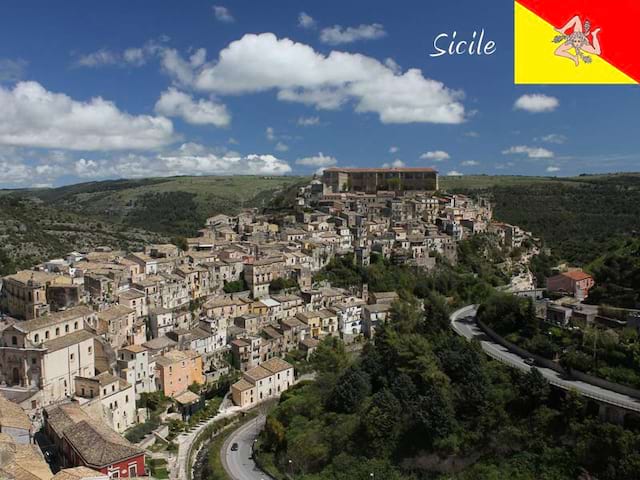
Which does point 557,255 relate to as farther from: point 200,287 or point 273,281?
point 200,287

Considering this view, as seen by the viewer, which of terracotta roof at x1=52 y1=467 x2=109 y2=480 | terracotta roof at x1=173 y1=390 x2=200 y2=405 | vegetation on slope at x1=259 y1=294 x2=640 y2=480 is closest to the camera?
terracotta roof at x1=52 y1=467 x2=109 y2=480

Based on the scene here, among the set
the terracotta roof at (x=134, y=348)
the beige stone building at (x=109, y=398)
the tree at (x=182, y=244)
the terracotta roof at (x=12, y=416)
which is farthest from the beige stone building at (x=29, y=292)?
the tree at (x=182, y=244)

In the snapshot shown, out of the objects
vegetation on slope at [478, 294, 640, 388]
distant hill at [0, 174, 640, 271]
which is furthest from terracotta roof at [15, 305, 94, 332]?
vegetation on slope at [478, 294, 640, 388]

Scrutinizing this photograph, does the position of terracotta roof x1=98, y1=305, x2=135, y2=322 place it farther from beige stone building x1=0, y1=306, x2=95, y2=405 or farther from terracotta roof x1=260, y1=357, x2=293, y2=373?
terracotta roof x1=260, y1=357, x2=293, y2=373

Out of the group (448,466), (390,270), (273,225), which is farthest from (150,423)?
(273,225)

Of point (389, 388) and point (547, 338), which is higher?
point (547, 338)

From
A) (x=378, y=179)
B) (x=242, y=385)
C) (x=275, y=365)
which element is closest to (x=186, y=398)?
(x=242, y=385)

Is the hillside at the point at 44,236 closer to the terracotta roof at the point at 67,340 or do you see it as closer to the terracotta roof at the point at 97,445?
the terracotta roof at the point at 67,340
